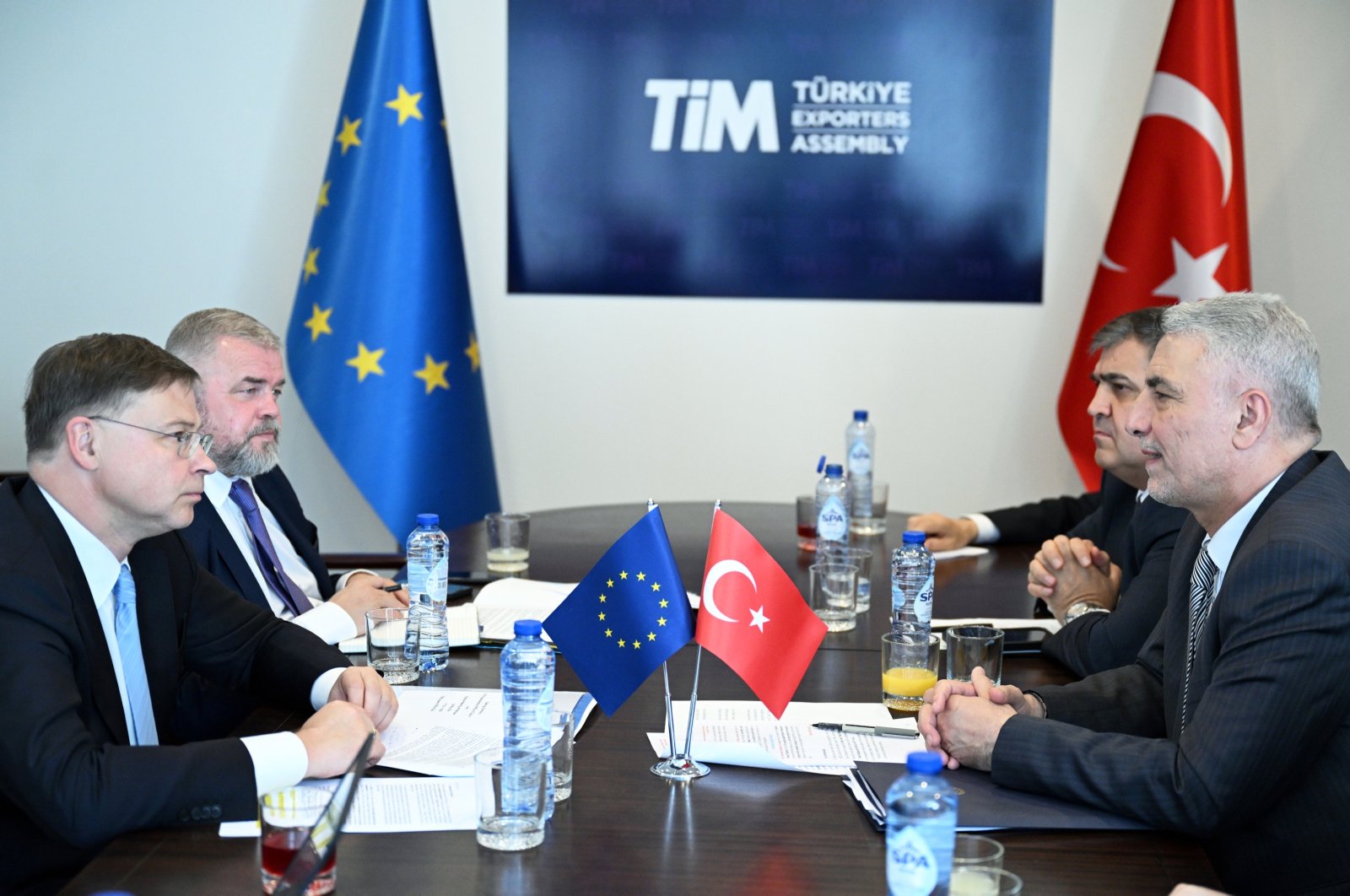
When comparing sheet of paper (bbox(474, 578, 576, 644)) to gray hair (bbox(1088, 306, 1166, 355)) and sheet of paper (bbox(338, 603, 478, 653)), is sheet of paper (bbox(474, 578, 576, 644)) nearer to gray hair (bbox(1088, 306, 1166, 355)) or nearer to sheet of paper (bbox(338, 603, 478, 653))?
sheet of paper (bbox(338, 603, 478, 653))

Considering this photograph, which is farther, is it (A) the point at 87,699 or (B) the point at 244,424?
(B) the point at 244,424

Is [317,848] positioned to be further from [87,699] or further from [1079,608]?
[1079,608]

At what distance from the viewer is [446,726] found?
1972 millimetres

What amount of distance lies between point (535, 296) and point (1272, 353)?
340cm

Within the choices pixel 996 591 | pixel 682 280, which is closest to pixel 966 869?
pixel 996 591

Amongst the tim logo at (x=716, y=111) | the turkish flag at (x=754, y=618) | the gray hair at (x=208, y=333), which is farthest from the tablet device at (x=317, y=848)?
the tim logo at (x=716, y=111)

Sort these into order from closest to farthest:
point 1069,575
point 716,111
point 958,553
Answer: point 1069,575 < point 958,553 < point 716,111

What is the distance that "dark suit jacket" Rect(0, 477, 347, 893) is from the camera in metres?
1.57

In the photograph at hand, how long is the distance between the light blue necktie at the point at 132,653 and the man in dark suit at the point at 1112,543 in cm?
157

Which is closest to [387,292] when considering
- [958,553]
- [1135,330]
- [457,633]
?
[958,553]

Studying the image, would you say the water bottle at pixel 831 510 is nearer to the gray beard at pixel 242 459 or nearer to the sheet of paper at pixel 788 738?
the sheet of paper at pixel 788 738

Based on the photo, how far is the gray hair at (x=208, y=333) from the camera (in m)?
2.90

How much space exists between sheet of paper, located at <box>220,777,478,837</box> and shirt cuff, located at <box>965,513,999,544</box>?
2.17 m

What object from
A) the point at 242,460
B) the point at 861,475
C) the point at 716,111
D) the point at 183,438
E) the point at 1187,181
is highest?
the point at 716,111
